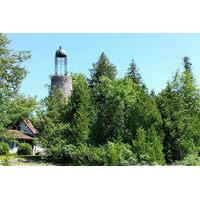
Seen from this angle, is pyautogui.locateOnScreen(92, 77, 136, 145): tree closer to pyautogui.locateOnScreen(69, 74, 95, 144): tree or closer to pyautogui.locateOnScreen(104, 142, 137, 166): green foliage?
pyautogui.locateOnScreen(69, 74, 95, 144): tree

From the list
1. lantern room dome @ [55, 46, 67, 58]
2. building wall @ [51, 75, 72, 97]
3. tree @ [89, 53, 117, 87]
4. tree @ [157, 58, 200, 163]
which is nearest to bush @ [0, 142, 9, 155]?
tree @ [157, 58, 200, 163]

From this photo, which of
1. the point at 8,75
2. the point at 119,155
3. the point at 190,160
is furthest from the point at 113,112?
the point at 8,75

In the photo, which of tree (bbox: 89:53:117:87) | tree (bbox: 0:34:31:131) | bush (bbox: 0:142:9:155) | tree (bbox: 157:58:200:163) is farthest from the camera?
tree (bbox: 89:53:117:87)

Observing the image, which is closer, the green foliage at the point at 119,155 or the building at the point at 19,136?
the building at the point at 19,136

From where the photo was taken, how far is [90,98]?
15.3m

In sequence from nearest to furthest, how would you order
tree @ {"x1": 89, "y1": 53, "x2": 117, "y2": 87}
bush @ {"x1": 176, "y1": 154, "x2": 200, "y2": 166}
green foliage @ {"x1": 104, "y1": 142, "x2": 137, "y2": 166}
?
bush @ {"x1": 176, "y1": 154, "x2": 200, "y2": 166} < green foliage @ {"x1": 104, "y1": 142, "x2": 137, "y2": 166} < tree @ {"x1": 89, "y1": 53, "x2": 117, "y2": 87}

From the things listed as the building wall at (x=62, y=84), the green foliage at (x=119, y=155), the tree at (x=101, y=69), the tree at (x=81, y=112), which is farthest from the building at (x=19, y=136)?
the tree at (x=101, y=69)

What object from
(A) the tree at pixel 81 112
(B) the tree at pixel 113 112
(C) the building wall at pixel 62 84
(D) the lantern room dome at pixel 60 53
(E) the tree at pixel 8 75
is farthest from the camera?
(C) the building wall at pixel 62 84

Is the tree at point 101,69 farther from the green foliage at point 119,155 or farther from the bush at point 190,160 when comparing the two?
the bush at point 190,160

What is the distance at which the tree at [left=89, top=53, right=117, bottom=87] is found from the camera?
73.8 ft

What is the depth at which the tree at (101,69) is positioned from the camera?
2248 cm

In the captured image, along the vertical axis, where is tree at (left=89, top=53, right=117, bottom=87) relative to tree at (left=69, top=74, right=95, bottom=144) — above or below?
above

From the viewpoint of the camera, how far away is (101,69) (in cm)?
2300
